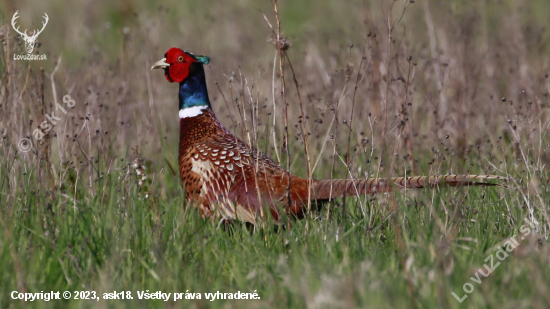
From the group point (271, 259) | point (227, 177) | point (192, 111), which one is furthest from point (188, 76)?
point (271, 259)

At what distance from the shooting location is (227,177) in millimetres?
3250

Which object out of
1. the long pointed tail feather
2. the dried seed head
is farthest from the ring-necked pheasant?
the dried seed head

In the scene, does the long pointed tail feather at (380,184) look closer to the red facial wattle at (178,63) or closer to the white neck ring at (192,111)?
the white neck ring at (192,111)

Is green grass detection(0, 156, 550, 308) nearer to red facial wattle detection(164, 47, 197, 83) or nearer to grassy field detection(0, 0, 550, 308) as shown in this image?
grassy field detection(0, 0, 550, 308)

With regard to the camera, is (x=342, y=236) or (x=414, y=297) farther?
(x=342, y=236)

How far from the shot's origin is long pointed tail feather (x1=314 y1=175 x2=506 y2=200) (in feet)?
8.88

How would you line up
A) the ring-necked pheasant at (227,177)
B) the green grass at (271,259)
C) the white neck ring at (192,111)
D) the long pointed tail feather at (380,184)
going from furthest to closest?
the white neck ring at (192,111) < the ring-necked pheasant at (227,177) < the long pointed tail feather at (380,184) < the green grass at (271,259)

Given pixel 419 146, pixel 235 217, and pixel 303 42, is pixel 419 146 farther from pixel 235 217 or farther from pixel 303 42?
pixel 303 42

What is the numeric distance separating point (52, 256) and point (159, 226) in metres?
0.49

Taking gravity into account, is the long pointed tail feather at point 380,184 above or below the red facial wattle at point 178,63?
below

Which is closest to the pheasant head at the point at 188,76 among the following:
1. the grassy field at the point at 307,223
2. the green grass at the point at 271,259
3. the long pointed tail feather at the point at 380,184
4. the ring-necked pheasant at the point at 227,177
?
the ring-necked pheasant at the point at 227,177

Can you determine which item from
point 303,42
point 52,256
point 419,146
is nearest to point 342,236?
point 52,256

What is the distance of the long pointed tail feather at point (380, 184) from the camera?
2.71 m

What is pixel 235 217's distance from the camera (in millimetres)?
3080
